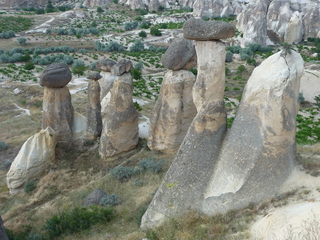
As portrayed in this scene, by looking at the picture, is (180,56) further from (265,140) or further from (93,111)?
(265,140)

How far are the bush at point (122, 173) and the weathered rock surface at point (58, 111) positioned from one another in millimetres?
3022

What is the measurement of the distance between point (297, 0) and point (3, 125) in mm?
41091

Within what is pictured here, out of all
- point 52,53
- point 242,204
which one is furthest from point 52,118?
point 52,53

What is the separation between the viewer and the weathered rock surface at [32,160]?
1027cm

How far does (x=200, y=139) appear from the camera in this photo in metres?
6.49

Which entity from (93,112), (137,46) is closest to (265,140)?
(93,112)

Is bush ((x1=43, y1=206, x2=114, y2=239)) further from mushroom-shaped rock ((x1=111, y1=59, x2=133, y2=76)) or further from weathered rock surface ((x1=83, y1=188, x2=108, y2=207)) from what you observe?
mushroom-shaped rock ((x1=111, y1=59, x2=133, y2=76))

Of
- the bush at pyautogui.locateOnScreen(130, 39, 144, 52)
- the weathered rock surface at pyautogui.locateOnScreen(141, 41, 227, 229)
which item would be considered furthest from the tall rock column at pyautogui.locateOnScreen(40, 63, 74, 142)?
the bush at pyautogui.locateOnScreen(130, 39, 144, 52)

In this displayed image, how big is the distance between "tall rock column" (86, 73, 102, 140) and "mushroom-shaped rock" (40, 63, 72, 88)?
37.8 inches

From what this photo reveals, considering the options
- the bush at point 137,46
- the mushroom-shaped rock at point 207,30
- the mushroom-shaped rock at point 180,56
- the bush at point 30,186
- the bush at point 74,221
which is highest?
the mushroom-shaped rock at point 207,30

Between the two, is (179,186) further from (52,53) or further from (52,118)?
(52,53)

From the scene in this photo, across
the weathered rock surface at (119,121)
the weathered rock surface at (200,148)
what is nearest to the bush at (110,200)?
the weathered rock surface at (200,148)

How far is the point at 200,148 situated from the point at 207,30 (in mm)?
2260

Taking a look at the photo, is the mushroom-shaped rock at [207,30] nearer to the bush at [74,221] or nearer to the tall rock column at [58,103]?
the bush at [74,221]
